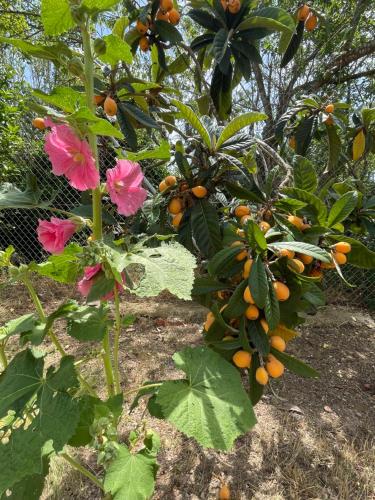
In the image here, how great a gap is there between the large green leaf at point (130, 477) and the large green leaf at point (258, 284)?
550mm

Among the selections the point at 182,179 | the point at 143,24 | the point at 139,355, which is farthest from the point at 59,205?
the point at 182,179

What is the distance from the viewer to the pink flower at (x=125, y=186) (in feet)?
2.75

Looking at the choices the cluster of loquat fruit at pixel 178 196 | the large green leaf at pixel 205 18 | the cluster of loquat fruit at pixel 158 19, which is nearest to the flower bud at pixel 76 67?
the cluster of loquat fruit at pixel 178 196

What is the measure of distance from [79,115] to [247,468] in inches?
67.8

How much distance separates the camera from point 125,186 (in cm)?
86

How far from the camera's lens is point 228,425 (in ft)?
2.90

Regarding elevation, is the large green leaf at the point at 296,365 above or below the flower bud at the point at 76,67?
below

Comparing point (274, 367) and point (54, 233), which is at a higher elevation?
point (54, 233)

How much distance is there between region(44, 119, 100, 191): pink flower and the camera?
729 mm

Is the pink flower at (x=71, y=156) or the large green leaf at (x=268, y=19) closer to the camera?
the pink flower at (x=71, y=156)

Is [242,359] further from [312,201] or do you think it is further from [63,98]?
[63,98]

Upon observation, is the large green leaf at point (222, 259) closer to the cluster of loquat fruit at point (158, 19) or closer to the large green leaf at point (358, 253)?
the large green leaf at point (358, 253)

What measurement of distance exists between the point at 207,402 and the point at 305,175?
825mm

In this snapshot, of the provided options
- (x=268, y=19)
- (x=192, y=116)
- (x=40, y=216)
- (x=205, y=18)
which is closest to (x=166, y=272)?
(x=192, y=116)
